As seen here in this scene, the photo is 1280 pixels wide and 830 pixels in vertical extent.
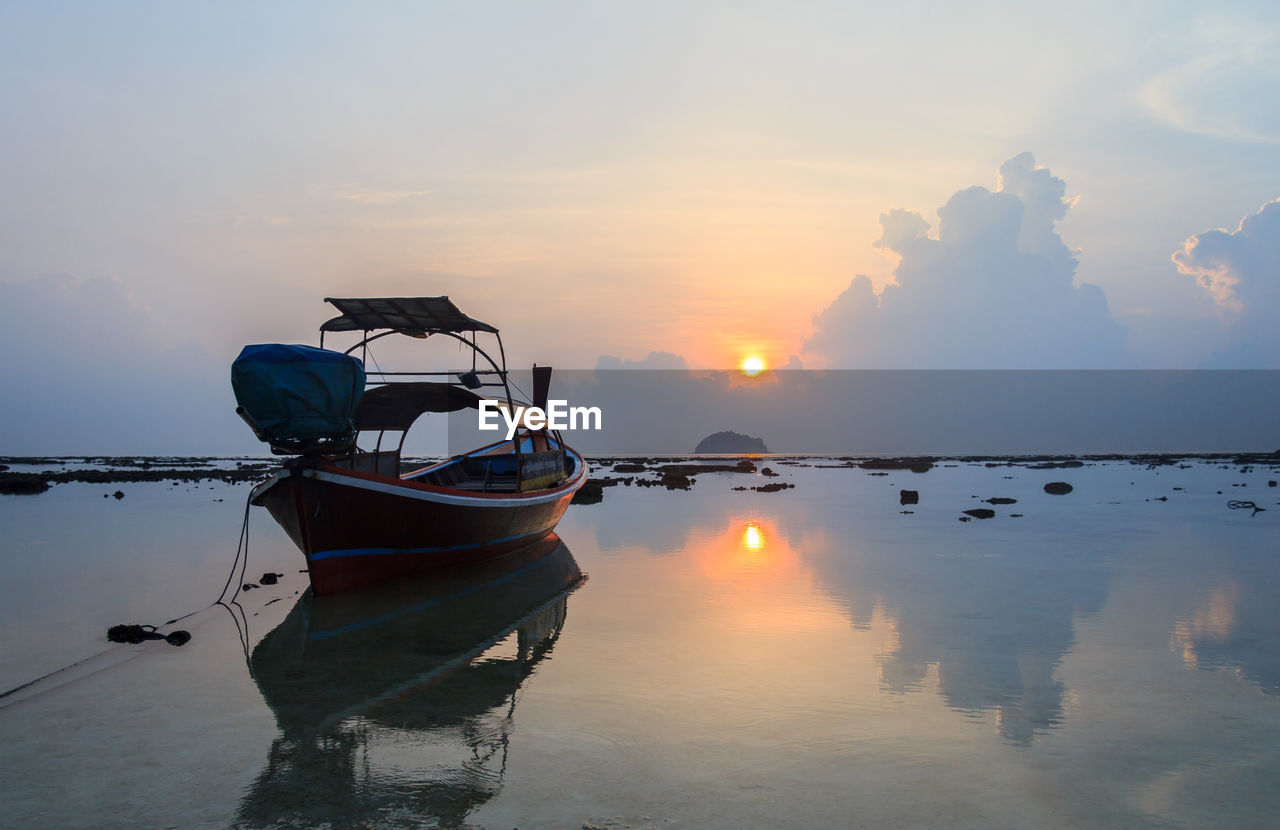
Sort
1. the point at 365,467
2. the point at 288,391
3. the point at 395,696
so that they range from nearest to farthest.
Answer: the point at 395,696
the point at 288,391
the point at 365,467

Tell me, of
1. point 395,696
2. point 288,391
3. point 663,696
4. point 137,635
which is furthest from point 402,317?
point 663,696

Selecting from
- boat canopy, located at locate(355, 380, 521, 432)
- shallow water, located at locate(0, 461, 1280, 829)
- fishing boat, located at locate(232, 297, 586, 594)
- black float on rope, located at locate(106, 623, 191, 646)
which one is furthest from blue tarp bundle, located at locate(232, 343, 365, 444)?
boat canopy, located at locate(355, 380, 521, 432)

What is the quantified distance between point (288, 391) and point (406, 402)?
7.11 meters

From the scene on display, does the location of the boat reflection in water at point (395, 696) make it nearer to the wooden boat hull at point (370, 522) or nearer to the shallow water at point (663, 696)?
the shallow water at point (663, 696)

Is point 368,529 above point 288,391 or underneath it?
underneath

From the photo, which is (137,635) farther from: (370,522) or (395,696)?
(395,696)

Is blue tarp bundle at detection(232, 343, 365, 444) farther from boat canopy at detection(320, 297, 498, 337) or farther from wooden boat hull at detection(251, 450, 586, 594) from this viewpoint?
boat canopy at detection(320, 297, 498, 337)

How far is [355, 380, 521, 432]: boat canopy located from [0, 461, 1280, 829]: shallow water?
4.03 m

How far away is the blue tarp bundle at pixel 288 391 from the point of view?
1218 cm

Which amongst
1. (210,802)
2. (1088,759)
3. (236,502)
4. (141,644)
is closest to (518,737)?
A: (210,802)

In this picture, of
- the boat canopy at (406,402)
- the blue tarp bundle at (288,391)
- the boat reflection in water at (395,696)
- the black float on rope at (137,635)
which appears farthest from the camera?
the boat canopy at (406,402)

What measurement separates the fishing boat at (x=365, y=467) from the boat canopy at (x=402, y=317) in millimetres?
30

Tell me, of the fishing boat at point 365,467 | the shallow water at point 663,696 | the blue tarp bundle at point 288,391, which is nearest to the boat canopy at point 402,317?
the fishing boat at point 365,467

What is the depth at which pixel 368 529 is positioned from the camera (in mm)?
13609
